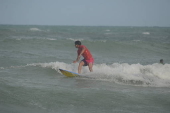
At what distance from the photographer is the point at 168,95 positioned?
271 inches

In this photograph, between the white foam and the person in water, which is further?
the person in water

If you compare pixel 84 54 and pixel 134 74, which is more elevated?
pixel 84 54

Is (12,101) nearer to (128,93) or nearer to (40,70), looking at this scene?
(128,93)

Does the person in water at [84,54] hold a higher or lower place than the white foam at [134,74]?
higher

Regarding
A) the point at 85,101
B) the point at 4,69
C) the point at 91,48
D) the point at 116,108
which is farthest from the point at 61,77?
the point at 91,48

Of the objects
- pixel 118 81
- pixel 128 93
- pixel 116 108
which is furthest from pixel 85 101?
pixel 118 81

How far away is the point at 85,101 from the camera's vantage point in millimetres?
6156

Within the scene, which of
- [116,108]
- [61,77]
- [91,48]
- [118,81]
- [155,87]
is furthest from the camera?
[91,48]

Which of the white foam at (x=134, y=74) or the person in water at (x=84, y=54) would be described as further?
the person in water at (x=84, y=54)

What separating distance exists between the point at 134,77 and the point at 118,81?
61 cm

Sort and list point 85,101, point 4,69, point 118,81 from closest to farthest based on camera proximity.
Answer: point 85,101 → point 118,81 → point 4,69

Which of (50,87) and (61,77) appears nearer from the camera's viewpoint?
(50,87)

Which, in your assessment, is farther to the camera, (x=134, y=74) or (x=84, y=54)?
(x=134, y=74)

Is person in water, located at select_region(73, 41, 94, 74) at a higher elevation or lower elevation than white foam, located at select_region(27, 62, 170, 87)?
higher
